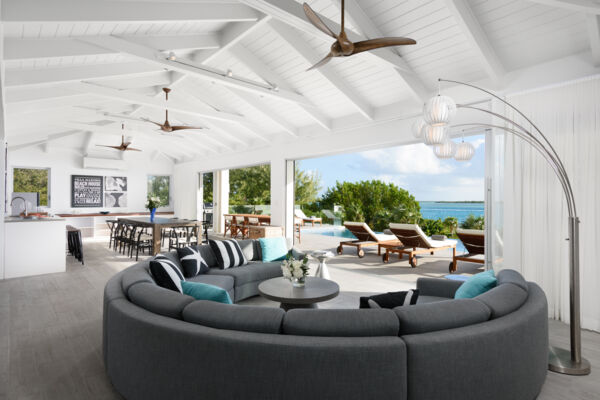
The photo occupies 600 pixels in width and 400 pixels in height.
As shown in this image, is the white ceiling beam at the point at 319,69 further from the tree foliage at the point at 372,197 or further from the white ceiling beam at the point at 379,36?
the tree foliage at the point at 372,197

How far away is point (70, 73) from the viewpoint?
186 inches

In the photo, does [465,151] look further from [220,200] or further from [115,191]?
[115,191]

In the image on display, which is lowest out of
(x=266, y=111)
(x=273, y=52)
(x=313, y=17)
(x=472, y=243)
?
(x=472, y=243)

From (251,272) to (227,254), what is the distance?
420 mm

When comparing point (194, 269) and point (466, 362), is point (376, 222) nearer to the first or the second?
point (194, 269)

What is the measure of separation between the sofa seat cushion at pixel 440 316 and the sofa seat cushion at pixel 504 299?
0.08 metres

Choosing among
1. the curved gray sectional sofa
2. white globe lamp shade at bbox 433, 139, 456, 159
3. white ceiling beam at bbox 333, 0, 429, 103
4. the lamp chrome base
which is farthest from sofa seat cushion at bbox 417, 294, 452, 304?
white ceiling beam at bbox 333, 0, 429, 103

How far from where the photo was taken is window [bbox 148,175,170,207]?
42.5 ft

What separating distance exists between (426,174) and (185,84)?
1165 inches

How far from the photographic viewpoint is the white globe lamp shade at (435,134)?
150 inches

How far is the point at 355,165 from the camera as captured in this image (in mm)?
37312

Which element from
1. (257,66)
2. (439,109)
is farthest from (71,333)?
(257,66)

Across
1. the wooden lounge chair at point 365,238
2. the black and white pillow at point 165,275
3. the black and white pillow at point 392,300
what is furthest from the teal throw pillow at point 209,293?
the wooden lounge chair at point 365,238

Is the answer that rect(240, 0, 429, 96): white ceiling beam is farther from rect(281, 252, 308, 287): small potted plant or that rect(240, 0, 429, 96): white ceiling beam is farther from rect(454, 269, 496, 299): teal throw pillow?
rect(454, 269, 496, 299): teal throw pillow
